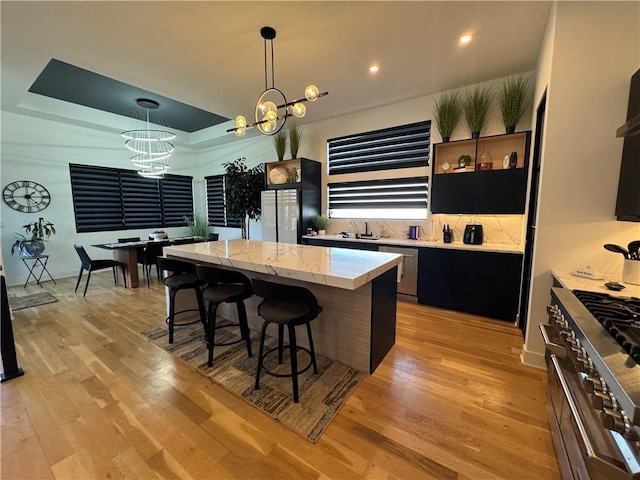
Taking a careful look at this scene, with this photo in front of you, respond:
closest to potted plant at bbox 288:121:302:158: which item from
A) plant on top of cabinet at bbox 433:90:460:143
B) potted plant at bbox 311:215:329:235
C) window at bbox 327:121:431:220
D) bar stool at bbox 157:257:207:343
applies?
window at bbox 327:121:431:220

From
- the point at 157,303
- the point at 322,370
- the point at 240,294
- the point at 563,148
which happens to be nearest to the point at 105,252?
the point at 157,303

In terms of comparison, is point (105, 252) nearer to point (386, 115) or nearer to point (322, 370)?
point (322, 370)

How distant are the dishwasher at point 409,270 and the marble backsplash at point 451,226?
560 mm

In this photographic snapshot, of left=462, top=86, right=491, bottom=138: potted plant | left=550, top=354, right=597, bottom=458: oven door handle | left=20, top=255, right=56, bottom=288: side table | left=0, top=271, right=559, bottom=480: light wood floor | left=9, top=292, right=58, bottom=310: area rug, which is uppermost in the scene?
left=462, top=86, right=491, bottom=138: potted plant

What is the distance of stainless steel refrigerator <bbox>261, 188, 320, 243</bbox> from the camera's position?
4.80 meters

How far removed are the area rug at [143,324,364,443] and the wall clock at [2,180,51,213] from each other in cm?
432

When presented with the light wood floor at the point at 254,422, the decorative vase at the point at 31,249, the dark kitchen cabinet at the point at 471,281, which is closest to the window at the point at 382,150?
the dark kitchen cabinet at the point at 471,281

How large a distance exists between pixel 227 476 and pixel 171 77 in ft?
13.4

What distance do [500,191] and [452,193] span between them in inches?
21.3

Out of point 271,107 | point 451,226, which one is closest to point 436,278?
point 451,226

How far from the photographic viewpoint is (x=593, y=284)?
Answer: 178cm

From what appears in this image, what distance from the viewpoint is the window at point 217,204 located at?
710 centimetres

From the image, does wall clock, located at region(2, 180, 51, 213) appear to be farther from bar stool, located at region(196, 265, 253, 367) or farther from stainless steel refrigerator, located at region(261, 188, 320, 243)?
bar stool, located at region(196, 265, 253, 367)

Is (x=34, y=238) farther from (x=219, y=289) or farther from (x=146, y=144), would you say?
(x=219, y=289)
